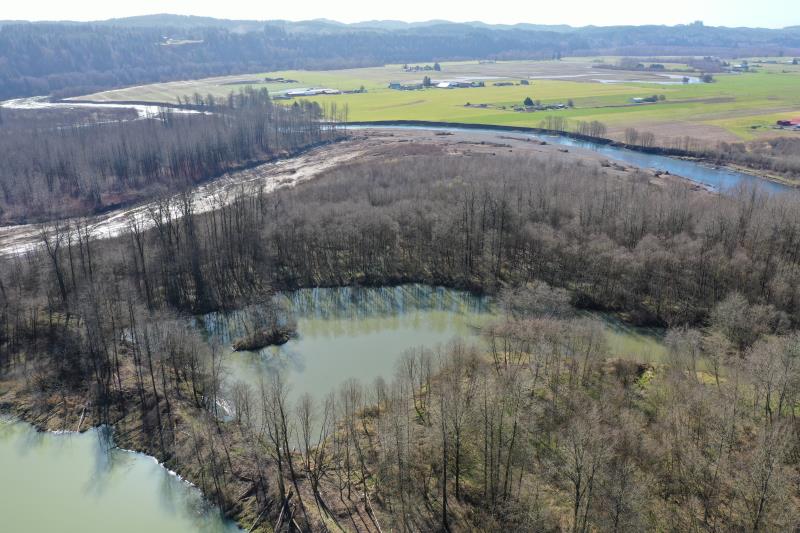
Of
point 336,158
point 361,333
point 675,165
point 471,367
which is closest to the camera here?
point 471,367

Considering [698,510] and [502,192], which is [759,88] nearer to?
[502,192]

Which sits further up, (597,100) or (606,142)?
(597,100)

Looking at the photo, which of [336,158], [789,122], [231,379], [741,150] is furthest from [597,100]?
[231,379]

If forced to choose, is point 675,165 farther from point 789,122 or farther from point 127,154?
point 127,154

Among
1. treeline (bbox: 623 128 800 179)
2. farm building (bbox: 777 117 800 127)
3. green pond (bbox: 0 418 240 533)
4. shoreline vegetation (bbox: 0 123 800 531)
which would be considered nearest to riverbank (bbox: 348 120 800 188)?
treeline (bbox: 623 128 800 179)

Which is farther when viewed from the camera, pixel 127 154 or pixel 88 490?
pixel 127 154

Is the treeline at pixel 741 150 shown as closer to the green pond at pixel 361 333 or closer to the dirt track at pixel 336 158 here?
the dirt track at pixel 336 158
